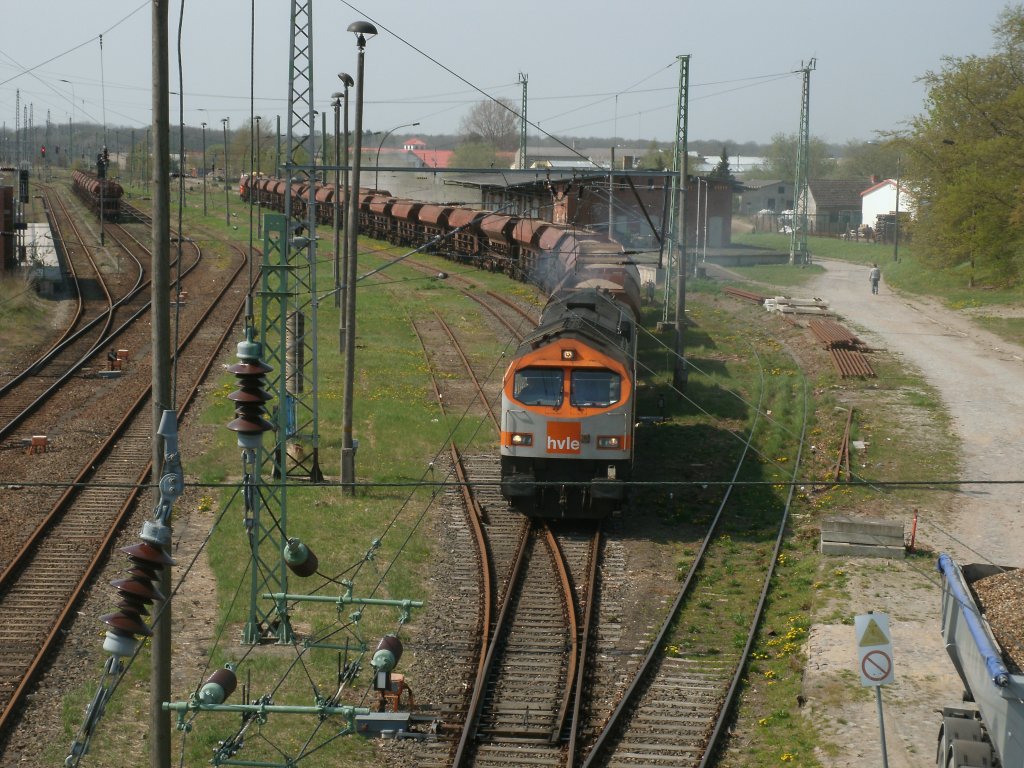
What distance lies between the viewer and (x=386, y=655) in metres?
10.1

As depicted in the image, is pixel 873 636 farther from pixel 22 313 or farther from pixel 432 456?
pixel 22 313

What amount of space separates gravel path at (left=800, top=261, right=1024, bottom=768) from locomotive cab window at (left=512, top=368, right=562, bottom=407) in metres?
4.60

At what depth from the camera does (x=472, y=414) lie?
80.4ft

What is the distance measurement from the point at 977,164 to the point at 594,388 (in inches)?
1391

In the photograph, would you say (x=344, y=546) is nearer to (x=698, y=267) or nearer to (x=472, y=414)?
(x=472, y=414)

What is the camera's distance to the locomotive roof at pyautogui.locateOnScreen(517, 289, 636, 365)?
1753 cm

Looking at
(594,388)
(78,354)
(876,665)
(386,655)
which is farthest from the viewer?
(78,354)

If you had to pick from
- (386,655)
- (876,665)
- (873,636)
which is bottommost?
(386,655)

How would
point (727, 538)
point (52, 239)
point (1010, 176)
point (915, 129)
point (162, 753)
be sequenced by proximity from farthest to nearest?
point (52, 239)
point (915, 129)
point (1010, 176)
point (727, 538)
point (162, 753)

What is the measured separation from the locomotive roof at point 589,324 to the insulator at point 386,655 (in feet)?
25.3

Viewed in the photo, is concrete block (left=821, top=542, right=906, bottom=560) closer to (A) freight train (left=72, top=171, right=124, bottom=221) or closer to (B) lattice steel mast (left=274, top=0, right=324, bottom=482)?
(B) lattice steel mast (left=274, top=0, right=324, bottom=482)

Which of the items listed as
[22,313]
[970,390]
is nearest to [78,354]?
[22,313]

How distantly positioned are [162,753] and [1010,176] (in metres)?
43.7

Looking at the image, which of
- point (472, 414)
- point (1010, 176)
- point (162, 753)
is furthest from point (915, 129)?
point (162, 753)
